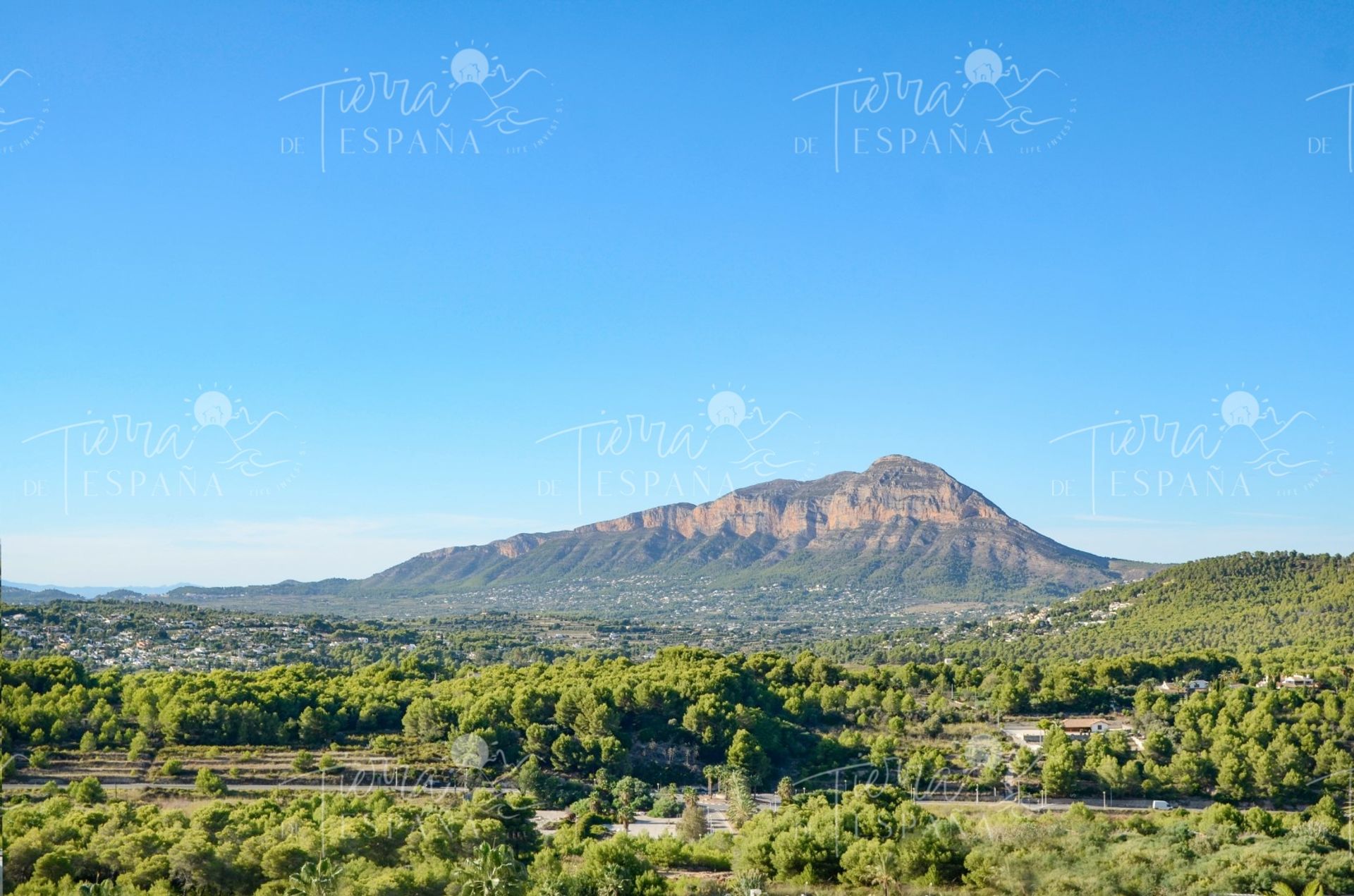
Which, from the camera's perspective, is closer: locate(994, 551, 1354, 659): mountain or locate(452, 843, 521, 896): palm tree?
locate(452, 843, 521, 896): palm tree

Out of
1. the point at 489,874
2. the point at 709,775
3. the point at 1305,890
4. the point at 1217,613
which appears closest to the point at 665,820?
the point at 709,775

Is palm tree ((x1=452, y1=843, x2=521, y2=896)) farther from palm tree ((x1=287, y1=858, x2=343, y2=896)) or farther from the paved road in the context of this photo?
the paved road

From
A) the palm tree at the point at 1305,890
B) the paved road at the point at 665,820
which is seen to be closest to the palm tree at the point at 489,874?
the paved road at the point at 665,820

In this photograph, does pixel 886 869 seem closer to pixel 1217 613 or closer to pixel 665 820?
pixel 665 820

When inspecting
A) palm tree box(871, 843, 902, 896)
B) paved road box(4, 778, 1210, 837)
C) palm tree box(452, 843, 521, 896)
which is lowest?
paved road box(4, 778, 1210, 837)

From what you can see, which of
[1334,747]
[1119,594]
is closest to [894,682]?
[1334,747]

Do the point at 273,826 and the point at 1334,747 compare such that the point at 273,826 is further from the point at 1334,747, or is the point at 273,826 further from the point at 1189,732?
the point at 1334,747

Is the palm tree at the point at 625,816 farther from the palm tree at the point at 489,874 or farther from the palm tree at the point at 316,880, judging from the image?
the palm tree at the point at 316,880

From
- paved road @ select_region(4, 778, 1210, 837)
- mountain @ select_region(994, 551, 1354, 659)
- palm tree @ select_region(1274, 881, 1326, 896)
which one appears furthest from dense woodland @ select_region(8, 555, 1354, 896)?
mountain @ select_region(994, 551, 1354, 659)

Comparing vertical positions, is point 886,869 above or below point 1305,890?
below

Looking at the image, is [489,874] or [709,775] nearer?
[489,874]

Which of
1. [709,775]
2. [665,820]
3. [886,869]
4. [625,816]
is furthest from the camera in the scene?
[709,775]
